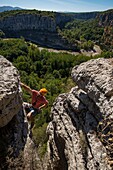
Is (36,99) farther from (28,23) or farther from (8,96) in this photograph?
(28,23)

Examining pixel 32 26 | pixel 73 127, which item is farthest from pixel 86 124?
pixel 32 26

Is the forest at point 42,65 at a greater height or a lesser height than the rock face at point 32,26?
lesser

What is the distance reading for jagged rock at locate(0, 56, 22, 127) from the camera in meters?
12.6

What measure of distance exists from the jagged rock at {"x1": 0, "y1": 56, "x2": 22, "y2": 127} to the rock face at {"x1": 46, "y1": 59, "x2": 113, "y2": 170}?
3.68 meters

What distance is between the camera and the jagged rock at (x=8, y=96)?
1262 cm

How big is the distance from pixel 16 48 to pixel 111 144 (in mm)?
84533

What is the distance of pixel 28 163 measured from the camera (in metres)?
12.4

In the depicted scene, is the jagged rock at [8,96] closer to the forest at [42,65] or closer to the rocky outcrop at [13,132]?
the rocky outcrop at [13,132]

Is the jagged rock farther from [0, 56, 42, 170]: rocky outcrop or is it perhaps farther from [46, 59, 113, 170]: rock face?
[46, 59, 113, 170]: rock face

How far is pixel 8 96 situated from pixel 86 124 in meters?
4.52

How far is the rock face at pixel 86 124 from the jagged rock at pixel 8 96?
3681 millimetres

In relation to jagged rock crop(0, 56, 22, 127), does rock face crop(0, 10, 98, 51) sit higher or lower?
lower

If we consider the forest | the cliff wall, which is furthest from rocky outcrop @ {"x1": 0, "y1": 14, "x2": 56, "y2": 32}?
the cliff wall

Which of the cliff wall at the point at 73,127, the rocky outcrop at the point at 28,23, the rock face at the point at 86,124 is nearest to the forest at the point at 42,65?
the rock face at the point at 86,124
